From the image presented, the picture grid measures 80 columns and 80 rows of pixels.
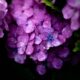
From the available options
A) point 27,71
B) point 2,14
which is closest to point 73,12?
point 2,14

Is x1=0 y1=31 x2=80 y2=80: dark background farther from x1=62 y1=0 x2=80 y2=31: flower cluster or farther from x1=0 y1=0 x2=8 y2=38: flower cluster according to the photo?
x1=62 y1=0 x2=80 y2=31: flower cluster

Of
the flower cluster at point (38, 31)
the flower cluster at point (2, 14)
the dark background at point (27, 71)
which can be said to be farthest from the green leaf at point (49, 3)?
the dark background at point (27, 71)

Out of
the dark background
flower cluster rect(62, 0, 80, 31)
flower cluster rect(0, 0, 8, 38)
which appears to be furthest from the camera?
the dark background

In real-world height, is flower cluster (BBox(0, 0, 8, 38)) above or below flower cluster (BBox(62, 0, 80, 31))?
below

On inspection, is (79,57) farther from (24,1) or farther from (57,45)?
(24,1)

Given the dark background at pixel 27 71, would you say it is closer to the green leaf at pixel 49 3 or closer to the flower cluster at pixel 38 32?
the flower cluster at pixel 38 32

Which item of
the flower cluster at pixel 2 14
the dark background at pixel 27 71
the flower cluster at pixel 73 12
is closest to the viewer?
the flower cluster at pixel 73 12

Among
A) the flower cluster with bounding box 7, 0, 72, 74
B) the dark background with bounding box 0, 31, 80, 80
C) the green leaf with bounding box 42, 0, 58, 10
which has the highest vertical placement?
the green leaf with bounding box 42, 0, 58, 10

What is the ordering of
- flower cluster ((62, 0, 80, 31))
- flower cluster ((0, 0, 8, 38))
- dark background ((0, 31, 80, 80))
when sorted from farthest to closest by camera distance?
dark background ((0, 31, 80, 80))
flower cluster ((0, 0, 8, 38))
flower cluster ((62, 0, 80, 31))

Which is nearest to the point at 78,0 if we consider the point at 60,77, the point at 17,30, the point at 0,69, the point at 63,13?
the point at 63,13

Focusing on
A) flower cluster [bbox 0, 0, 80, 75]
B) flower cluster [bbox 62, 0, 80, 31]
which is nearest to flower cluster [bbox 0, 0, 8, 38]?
Result: flower cluster [bbox 0, 0, 80, 75]

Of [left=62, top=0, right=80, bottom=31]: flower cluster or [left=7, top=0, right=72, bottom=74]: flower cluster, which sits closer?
[left=62, top=0, right=80, bottom=31]: flower cluster
